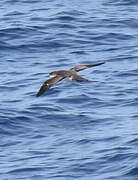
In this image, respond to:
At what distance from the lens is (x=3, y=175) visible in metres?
15.1

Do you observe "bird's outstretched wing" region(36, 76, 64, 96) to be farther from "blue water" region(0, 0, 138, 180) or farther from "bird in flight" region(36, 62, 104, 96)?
"blue water" region(0, 0, 138, 180)

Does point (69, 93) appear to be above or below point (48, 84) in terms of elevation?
below

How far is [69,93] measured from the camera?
20.0 metres

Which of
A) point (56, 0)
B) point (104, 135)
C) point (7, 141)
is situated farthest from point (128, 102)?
point (56, 0)

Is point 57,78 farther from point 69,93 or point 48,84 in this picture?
point 69,93

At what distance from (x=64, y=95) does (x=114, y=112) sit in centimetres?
184

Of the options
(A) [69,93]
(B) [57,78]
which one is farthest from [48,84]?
(A) [69,93]

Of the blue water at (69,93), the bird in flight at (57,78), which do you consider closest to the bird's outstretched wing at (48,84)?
the bird in flight at (57,78)

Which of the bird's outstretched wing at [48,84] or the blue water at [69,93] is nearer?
the blue water at [69,93]

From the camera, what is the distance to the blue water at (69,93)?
15.6 m

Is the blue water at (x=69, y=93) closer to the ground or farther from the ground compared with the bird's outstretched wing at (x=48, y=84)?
closer to the ground

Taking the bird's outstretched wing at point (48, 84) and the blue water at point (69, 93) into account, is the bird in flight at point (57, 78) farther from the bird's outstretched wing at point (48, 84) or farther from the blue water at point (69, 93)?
the blue water at point (69, 93)

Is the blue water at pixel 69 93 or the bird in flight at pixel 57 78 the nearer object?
the blue water at pixel 69 93

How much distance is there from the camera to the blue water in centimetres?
1563
